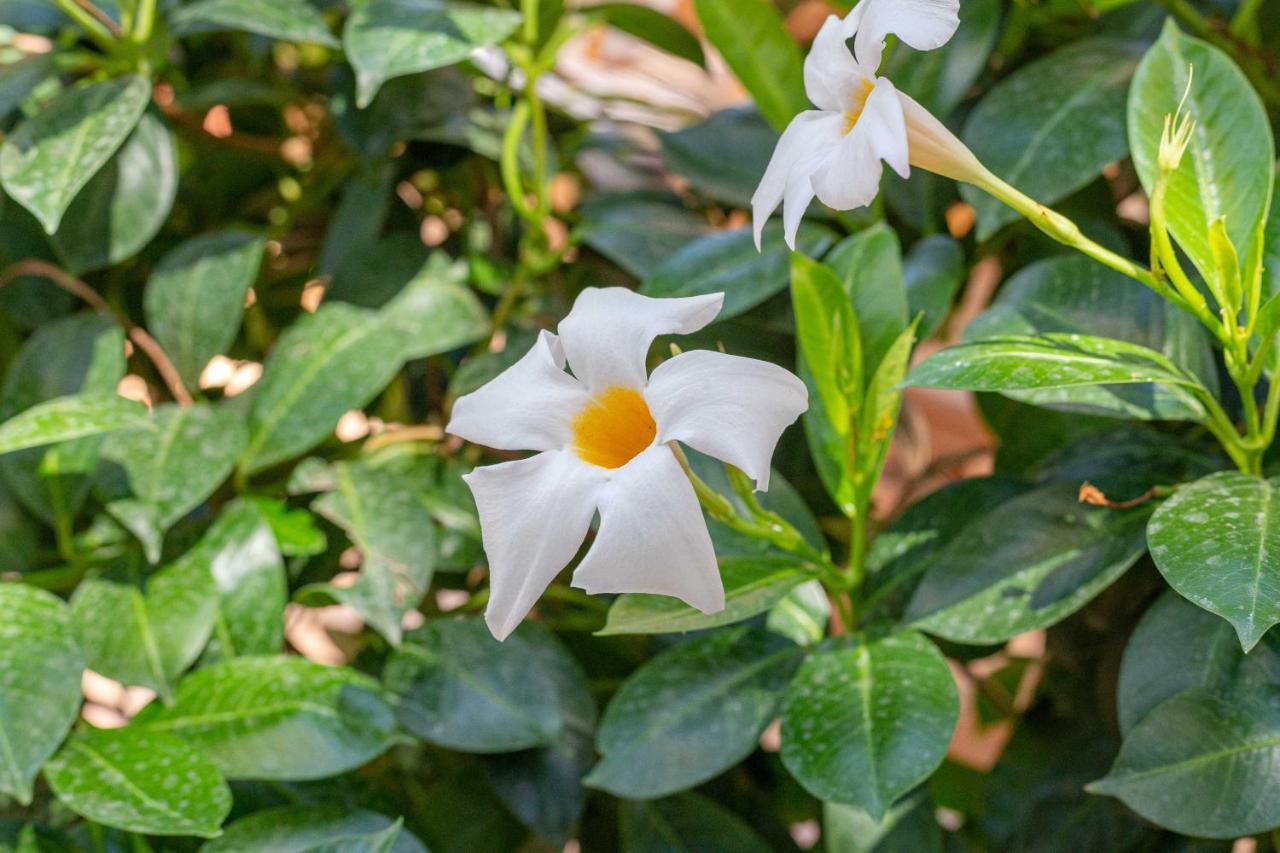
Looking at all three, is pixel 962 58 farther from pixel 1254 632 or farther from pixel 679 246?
pixel 1254 632

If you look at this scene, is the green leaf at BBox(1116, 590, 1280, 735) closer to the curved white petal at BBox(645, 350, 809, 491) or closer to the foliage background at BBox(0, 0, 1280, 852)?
the foliage background at BBox(0, 0, 1280, 852)

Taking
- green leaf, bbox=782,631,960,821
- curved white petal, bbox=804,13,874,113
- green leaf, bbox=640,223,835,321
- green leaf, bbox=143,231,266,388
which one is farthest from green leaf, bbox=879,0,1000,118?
green leaf, bbox=143,231,266,388

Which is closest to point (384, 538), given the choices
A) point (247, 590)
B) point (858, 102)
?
point (247, 590)

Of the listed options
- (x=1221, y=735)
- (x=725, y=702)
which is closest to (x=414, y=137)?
(x=725, y=702)

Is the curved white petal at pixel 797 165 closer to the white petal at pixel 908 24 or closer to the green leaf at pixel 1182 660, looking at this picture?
the white petal at pixel 908 24

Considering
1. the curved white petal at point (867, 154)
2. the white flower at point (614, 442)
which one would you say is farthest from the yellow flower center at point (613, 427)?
the curved white petal at point (867, 154)

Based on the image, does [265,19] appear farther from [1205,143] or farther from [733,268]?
[1205,143]

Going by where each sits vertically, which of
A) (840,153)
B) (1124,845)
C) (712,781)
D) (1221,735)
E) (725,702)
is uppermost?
(840,153)
